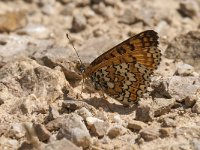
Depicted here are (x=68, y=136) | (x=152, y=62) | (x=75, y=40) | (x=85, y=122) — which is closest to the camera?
(x=68, y=136)

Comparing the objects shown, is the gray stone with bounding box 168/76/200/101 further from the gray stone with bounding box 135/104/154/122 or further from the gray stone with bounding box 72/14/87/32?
the gray stone with bounding box 72/14/87/32

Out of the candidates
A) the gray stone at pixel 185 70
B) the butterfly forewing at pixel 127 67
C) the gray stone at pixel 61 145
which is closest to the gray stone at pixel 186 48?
the gray stone at pixel 185 70

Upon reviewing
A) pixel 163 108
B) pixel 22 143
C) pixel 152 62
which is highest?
pixel 152 62

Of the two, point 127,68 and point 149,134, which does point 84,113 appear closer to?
point 149,134

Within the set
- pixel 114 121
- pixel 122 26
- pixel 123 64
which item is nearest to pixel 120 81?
pixel 123 64

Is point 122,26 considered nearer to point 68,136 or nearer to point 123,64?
point 123,64

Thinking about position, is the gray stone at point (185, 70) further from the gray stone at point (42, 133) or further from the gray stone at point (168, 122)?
the gray stone at point (42, 133)

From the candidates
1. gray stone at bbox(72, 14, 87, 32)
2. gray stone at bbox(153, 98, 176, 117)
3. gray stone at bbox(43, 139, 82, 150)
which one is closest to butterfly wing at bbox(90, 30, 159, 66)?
gray stone at bbox(153, 98, 176, 117)
